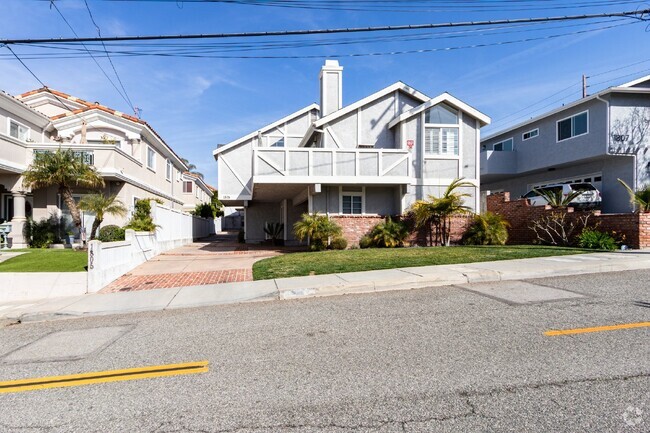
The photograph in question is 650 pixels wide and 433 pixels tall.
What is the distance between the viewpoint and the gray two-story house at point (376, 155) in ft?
52.8

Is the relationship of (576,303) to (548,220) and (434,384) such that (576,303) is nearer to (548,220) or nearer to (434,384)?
(434,384)

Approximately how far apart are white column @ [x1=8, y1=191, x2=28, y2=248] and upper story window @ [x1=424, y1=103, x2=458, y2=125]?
17856 millimetres

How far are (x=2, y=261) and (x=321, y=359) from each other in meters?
11.5

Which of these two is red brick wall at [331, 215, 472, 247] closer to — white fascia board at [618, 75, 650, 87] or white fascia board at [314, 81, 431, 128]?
A: white fascia board at [314, 81, 431, 128]

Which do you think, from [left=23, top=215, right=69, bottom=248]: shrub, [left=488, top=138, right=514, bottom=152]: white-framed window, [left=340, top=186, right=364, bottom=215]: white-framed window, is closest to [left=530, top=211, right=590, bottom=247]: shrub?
[left=340, top=186, right=364, bottom=215]: white-framed window

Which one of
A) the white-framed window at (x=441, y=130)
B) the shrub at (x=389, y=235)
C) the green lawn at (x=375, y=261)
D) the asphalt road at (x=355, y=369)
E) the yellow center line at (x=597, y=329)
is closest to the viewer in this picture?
the asphalt road at (x=355, y=369)

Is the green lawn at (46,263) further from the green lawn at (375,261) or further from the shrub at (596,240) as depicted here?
the shrub at (596,240)

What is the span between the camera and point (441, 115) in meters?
17.6

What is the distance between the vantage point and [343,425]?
288cm

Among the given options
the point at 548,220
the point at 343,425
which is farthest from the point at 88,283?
the point at 548,220

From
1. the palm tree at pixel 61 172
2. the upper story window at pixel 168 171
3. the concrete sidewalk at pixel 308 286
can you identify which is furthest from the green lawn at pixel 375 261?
the upper story window at pixel 168 171

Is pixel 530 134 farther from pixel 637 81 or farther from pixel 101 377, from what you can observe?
pixel 101 377

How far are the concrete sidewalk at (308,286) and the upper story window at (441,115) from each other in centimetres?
928

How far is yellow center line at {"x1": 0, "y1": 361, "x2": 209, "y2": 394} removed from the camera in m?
3.83
